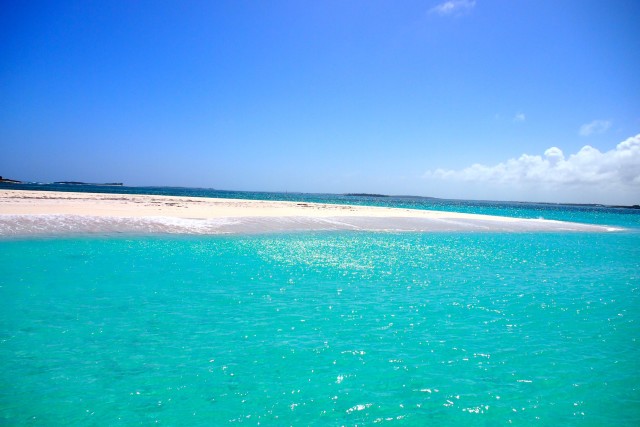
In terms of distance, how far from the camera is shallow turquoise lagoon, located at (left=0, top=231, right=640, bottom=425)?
6.11 m

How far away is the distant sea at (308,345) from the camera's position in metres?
6.11

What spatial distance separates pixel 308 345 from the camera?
27.7 feet

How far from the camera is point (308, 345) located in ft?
27.7

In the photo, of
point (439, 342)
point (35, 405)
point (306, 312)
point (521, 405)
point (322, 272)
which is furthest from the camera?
point (322, 272)

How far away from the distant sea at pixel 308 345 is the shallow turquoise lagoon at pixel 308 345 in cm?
4

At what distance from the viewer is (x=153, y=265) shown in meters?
16.8

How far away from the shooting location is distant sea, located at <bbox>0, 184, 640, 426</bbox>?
20.1ft

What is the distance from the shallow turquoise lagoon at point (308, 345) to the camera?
20.1 ft

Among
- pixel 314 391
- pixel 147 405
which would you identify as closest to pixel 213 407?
pixel 147 405

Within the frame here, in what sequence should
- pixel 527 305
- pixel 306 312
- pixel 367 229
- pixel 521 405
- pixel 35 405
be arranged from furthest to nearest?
pixel 367 229
pixel 527 305
pixel 306 312
pixel 521 405
pixel 35 405

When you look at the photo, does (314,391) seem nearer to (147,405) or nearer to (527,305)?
(147,405)

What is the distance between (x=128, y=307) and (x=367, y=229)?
2768 cm

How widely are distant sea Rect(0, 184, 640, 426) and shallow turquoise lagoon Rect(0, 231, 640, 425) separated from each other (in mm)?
42

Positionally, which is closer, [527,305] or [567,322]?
[567,322]
